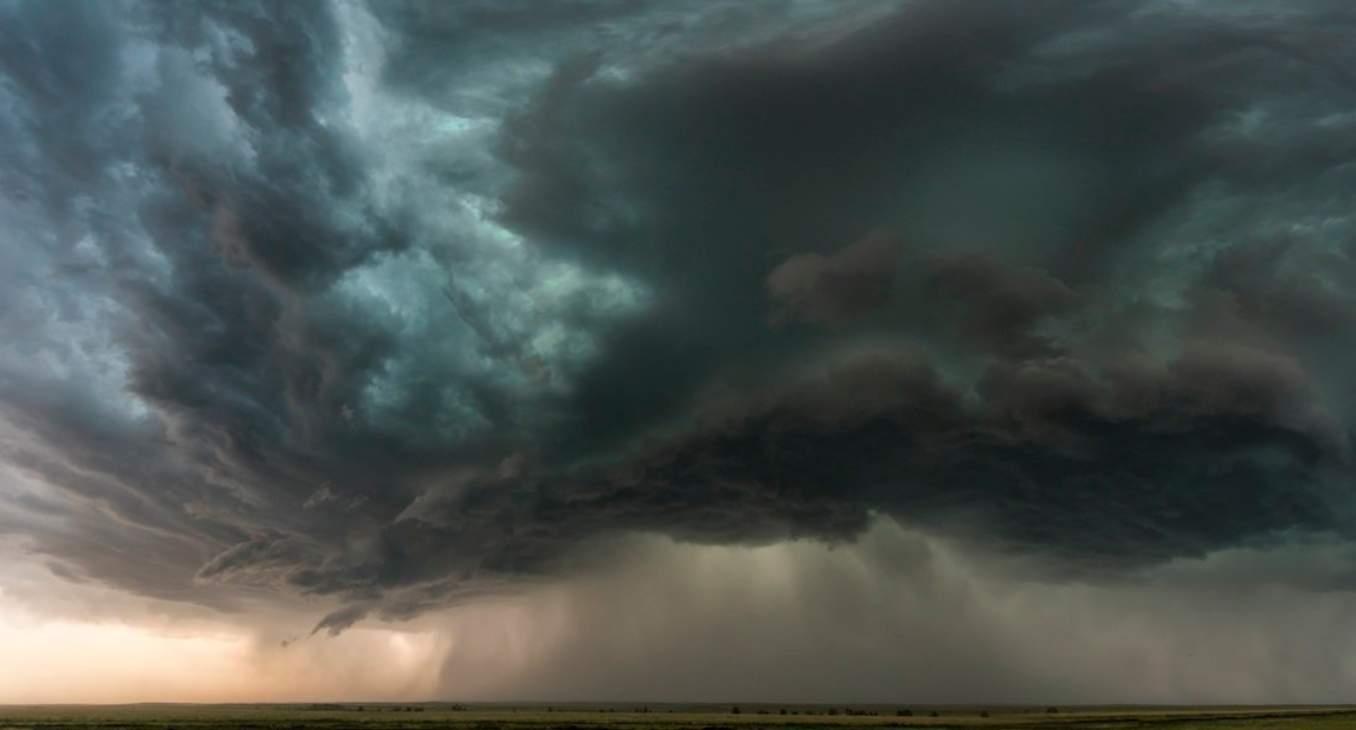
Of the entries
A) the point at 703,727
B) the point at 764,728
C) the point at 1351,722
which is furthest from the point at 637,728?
the point at 1351,722

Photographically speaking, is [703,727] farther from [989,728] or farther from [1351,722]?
[1351,722]

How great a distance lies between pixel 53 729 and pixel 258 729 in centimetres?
4323

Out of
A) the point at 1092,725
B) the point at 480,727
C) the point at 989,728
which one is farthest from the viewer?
the point at 480,727

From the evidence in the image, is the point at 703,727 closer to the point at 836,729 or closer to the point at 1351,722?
the point at 836,729

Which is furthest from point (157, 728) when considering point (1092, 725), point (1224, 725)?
point (1224, 725)

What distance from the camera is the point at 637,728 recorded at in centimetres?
16262

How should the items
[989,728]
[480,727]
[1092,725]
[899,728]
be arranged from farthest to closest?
[480,727]
[1092,725]
[899,728]
[989,728]

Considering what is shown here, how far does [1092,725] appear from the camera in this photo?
552ft

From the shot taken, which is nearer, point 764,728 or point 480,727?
point 764,728

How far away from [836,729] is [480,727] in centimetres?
7427

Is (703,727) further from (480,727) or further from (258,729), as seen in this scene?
(258,729)

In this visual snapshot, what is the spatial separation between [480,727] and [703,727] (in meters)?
47.2

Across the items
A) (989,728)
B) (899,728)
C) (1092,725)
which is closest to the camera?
(989,728)

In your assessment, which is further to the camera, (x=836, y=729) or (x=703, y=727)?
(x=703, y=727)
